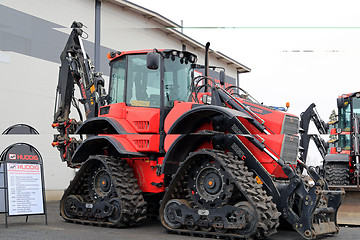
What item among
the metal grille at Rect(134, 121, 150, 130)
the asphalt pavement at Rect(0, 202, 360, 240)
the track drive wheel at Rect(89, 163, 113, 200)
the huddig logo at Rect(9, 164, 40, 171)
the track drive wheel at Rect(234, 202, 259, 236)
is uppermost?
the metal grille at Rect(134, 121, 150, 130)

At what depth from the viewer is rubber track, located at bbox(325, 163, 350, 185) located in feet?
41.6

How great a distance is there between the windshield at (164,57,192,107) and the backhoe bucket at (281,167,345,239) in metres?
2.82

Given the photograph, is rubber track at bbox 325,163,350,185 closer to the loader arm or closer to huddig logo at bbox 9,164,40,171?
the loader arm

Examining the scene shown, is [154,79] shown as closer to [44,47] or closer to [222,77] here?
[222,77]

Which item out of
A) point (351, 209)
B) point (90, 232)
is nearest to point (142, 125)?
point (90, 232)

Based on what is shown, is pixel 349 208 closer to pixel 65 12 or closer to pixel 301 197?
pixel 301 197

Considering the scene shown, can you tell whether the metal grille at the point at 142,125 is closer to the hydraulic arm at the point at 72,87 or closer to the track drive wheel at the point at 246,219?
the hydraulic arm at the point at 72,87

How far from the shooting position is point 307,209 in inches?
259

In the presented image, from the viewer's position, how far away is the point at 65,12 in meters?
10.8

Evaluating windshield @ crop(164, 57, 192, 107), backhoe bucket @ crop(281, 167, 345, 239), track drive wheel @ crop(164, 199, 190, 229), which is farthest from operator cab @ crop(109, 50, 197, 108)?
backhoe bucket @ crop(281, 167, 345, 239)

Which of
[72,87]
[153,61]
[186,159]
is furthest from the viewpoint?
[72,87]

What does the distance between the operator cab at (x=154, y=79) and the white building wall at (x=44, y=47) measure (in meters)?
0.26

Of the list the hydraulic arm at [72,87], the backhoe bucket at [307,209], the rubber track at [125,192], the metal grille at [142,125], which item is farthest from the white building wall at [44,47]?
the backhoe bucket at [307,209]

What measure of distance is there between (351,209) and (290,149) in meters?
2.95
